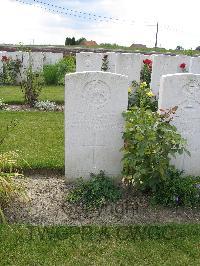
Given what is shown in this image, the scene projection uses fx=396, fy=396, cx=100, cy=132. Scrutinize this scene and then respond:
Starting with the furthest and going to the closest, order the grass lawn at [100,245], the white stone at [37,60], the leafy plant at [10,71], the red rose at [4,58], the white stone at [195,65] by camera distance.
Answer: the white stone at [37,60], the leafy plant at [10,71], the red rose at [4,58], the white stone at [195,65], the grass lawn at [100,245]

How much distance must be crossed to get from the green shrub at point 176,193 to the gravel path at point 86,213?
3.5 inches

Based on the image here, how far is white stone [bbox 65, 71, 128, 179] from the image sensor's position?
471cm

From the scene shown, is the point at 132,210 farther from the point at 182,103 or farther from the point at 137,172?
the point at 182,103

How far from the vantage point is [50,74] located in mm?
14125

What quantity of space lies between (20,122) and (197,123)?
4.24 metres

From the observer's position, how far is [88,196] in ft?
14.9

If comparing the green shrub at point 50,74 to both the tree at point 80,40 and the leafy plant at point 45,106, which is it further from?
the tree at point 80,40

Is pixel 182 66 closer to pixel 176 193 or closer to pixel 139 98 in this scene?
pixel 139 98

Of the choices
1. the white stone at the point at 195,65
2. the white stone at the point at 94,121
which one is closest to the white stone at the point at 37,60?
the white stone at the point at 195,65

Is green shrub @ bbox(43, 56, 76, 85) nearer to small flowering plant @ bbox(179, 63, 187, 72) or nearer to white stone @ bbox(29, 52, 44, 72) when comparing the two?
white stone @ bbox(29, 52, 44, 72)

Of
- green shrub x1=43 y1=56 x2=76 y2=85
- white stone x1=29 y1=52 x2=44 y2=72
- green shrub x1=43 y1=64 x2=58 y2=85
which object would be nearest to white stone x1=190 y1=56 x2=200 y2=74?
green shrub x1=43 y1=56 x2=76 y2=85

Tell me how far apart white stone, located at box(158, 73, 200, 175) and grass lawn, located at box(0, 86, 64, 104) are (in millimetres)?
6181

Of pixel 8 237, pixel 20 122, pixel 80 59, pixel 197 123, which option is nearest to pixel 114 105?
pixel 197 123

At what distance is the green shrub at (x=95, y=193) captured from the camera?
176 inches
